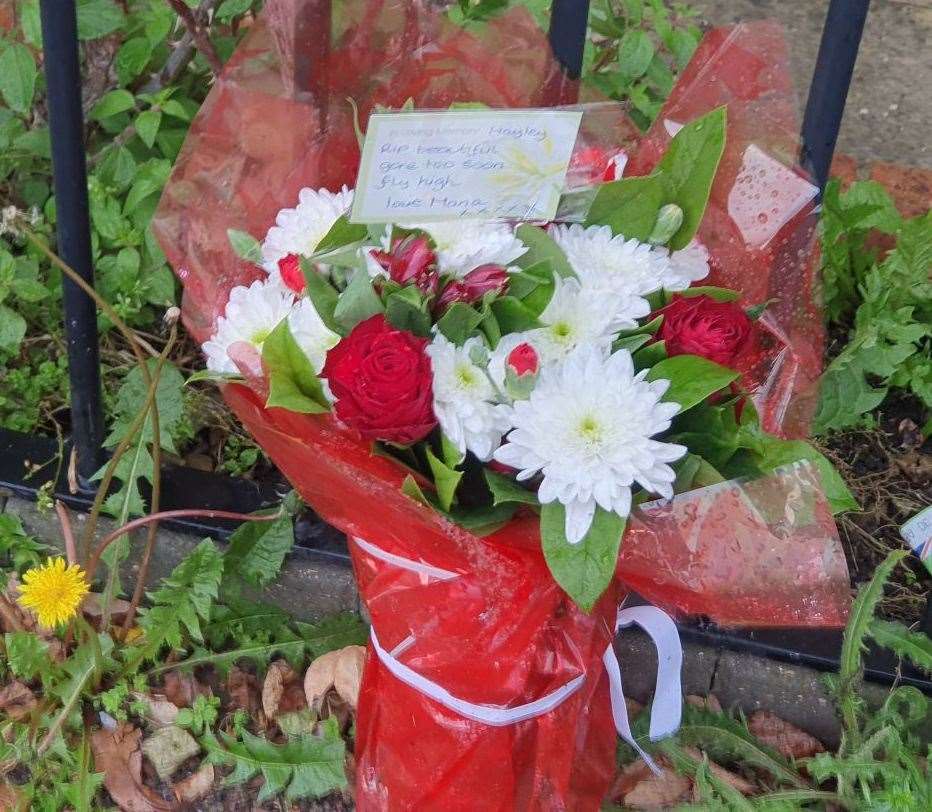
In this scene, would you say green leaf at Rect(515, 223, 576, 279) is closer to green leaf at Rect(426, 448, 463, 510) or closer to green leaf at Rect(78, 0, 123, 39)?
green leaf at Rect(426, 448, 463, 510)

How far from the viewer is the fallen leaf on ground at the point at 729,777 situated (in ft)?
4.96

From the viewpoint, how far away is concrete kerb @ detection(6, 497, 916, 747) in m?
1.60

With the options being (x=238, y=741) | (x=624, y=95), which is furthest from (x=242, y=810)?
(x=624, y=95)

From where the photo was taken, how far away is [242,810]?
1523mm

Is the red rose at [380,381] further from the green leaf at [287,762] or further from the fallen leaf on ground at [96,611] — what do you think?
the fallen leaf on ground at [96,611]

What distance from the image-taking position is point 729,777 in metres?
1.53

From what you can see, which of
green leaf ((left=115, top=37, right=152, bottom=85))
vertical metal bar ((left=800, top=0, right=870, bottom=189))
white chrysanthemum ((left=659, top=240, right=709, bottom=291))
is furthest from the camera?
green leaf ((left=115, top=37, right=152, bottom=85))

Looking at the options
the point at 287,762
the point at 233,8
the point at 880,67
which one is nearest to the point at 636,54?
the point at 233,8

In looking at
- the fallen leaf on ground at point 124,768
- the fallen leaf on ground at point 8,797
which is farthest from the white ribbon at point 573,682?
the fallen leaf on ground at point 8,797

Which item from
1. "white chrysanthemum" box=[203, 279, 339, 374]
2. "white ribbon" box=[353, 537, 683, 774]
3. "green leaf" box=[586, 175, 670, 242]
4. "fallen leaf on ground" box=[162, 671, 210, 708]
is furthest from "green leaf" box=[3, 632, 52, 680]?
"green leaf" box=[586, 175, 670, 242]

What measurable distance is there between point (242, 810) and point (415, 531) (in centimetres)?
72

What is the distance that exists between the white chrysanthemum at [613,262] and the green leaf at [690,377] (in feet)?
0.26

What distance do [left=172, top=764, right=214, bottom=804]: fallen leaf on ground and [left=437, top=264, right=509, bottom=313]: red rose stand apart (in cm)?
89

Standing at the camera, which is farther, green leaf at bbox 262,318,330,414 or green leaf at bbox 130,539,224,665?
green leaf at bbox 130,539,224,665
